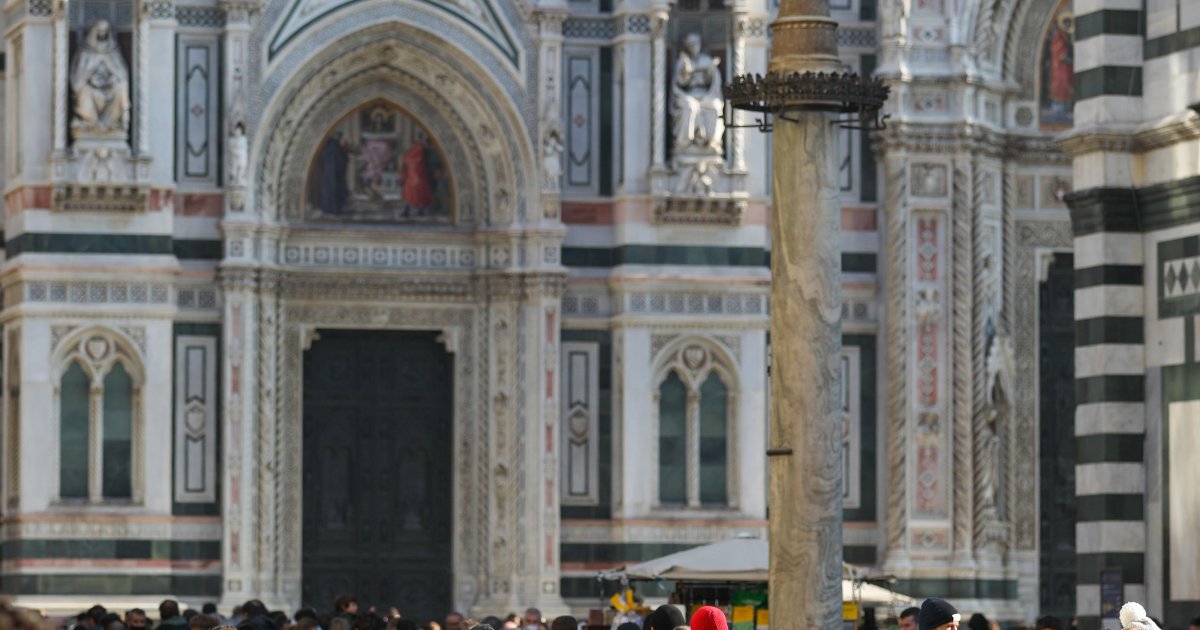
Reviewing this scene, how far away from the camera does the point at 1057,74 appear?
3359cm

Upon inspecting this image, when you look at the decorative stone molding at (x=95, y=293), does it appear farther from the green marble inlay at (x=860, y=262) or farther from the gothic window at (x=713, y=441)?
the green marble inlay at (x=860, y=262)

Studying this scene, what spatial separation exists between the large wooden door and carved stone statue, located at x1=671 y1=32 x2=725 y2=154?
375 centimetres

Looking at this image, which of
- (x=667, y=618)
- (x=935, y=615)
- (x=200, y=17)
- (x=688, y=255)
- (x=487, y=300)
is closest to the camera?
(x=667, y=618)

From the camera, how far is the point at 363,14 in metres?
31.7

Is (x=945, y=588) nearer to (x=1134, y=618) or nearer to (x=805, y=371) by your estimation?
(x=805, y=371)

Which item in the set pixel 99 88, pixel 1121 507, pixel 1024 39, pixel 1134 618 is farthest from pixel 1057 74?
pixel 1134 618

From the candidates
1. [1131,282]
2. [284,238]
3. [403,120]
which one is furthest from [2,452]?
[1131,282]

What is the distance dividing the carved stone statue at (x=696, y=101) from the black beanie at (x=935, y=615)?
19868 millimetres

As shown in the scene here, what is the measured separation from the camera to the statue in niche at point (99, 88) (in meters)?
30.6

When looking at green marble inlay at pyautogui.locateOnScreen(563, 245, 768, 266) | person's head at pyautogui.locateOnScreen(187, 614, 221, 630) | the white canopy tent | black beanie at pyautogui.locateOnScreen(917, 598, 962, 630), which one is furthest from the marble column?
green marble inlay at pyautogui.locateOnScreen(563, 245, 768, 266)

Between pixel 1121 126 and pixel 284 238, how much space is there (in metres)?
12.4

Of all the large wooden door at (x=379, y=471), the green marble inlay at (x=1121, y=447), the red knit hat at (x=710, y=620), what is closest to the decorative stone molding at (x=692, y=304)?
the large wooden door at (x=379, y=471)

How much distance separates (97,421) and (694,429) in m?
6.68

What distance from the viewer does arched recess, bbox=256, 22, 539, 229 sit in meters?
31.8
